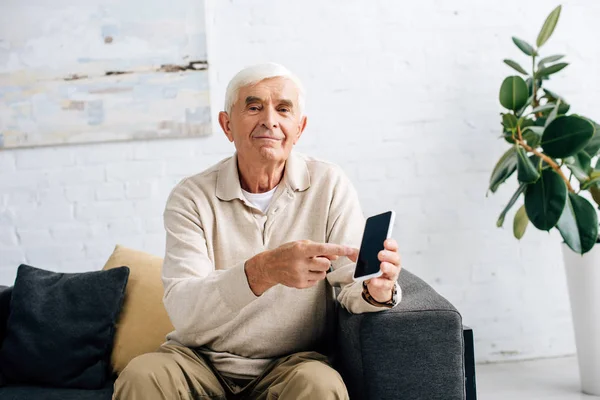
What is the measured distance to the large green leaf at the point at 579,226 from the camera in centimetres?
250

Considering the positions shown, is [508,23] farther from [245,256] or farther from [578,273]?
[245,256]

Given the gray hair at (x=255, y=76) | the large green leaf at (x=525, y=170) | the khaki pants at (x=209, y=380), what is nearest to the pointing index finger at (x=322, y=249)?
the khaki pants at (x=209, y=380)

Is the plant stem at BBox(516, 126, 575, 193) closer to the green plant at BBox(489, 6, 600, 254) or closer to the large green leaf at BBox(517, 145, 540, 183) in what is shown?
the green plant at BBox(489, 6, 600, 254)

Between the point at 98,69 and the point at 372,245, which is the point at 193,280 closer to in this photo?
the point at 372,245

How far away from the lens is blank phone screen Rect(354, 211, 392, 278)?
4.92 ft

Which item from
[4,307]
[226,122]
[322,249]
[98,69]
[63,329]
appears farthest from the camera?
[98,69]

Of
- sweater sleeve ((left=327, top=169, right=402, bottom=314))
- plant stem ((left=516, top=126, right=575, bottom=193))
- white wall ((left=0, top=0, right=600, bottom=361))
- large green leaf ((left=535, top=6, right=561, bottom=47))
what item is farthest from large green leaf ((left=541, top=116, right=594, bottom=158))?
sweater sleeve ((left=327, top=169, right=402, bottom=314))

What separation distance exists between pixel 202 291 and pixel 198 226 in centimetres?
29

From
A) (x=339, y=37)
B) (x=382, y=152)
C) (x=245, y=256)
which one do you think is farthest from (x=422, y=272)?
(x=245, y=256)

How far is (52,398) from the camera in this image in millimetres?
2020

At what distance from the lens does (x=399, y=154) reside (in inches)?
122

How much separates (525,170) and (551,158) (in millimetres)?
205

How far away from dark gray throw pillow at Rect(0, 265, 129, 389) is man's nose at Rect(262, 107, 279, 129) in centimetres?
80

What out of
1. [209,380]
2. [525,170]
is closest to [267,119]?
[209,380]
